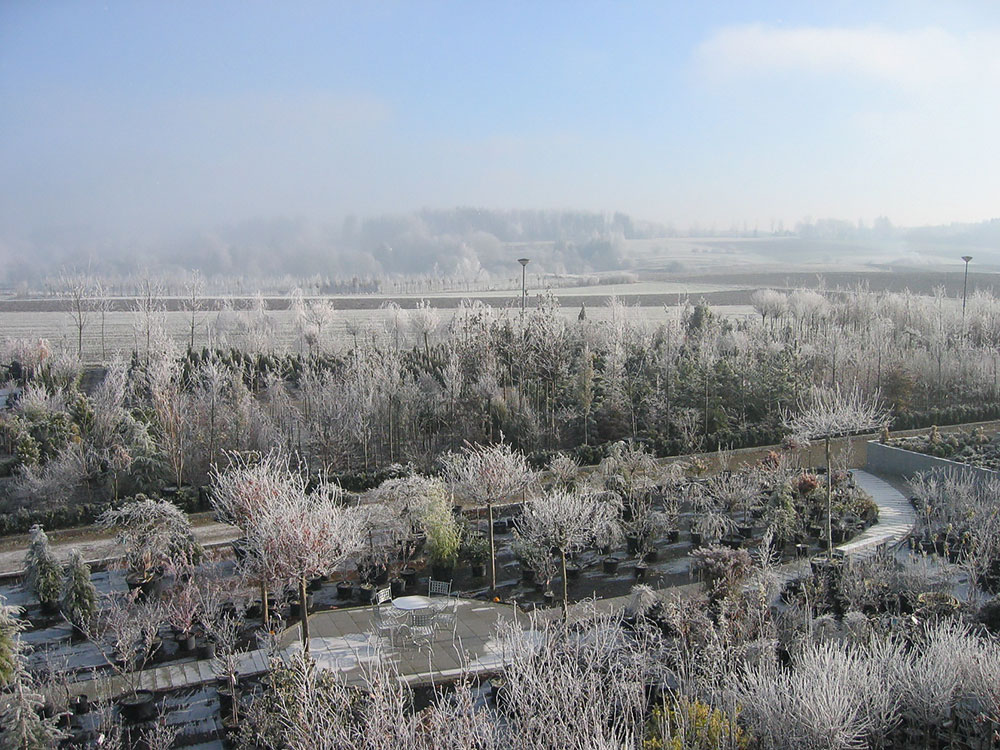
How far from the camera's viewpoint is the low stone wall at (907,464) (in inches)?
704

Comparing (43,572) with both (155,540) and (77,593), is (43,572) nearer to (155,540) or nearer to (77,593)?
(77,593)

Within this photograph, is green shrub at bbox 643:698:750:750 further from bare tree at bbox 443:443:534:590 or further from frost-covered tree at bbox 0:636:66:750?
bare tree at bbox 443:443:534:590

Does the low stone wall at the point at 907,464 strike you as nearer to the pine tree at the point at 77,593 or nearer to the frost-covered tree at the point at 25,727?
the pine tree at the point at 77,593

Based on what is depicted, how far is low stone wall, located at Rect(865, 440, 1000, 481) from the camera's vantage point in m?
17.9

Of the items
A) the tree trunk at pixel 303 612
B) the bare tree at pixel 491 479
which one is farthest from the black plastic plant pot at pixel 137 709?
the bare tree at pixel 491 479

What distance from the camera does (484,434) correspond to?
23734 mm

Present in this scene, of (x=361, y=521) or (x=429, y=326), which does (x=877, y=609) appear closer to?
(x=361, y=521)

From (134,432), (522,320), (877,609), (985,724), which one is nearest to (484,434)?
(522,320)

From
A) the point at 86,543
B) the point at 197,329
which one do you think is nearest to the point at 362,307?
the point at 197,329

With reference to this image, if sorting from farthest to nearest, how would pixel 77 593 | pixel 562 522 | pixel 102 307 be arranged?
1. pixel 102 307
2. pixel 77 593
3. pixel 562 522

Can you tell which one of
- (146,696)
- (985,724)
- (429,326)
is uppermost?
(429,326)

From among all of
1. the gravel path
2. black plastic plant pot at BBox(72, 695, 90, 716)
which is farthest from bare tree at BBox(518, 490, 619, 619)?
the gravel path

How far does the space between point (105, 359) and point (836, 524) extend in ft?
112

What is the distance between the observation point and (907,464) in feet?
65.7
